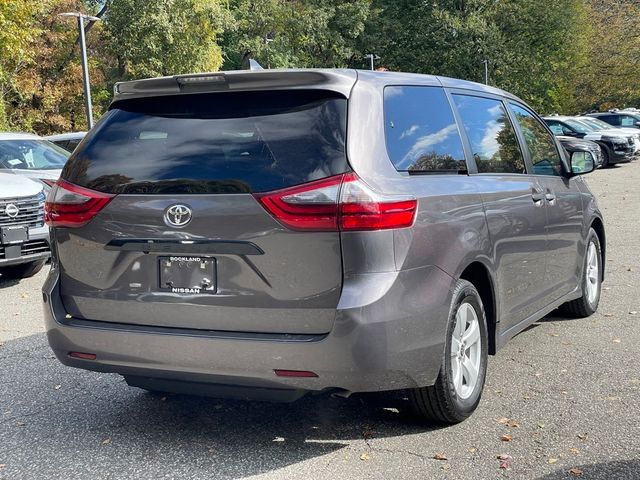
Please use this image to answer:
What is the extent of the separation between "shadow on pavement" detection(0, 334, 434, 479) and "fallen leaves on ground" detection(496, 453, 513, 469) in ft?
1.71

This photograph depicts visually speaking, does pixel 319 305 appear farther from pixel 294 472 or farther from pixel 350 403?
pixel 350 403

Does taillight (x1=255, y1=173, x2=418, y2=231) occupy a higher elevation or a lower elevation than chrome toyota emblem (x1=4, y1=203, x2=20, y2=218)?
higher

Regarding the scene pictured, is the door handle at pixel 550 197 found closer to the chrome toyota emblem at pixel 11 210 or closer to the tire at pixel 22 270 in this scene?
the chrome toyota emblem at pixel 11 210

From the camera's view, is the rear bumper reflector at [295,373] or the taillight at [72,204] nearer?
the rear bumper reflector at [295,373]

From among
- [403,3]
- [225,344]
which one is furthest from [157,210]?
[403,3]

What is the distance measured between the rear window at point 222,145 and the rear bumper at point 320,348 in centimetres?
61

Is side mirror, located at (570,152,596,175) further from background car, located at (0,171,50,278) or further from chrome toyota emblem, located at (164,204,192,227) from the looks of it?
background car, located at (0,171,50,278)

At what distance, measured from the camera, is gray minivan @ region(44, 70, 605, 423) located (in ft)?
11.1

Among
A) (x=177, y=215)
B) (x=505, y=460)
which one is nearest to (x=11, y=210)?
(x=177, y=215)

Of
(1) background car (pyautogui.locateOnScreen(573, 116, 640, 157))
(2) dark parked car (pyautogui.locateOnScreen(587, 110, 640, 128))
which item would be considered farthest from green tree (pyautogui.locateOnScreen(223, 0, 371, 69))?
(1) background car (pyautogui.locateOnScreen(573, 116, 640, 157))

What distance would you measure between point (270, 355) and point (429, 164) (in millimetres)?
1332

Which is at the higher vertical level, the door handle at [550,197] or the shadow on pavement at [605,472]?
the door handle at [550,197]

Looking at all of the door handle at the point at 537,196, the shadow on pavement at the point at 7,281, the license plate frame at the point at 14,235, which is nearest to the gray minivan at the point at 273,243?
the door handle at the point at 537,196

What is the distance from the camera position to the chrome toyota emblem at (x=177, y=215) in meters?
3.55
